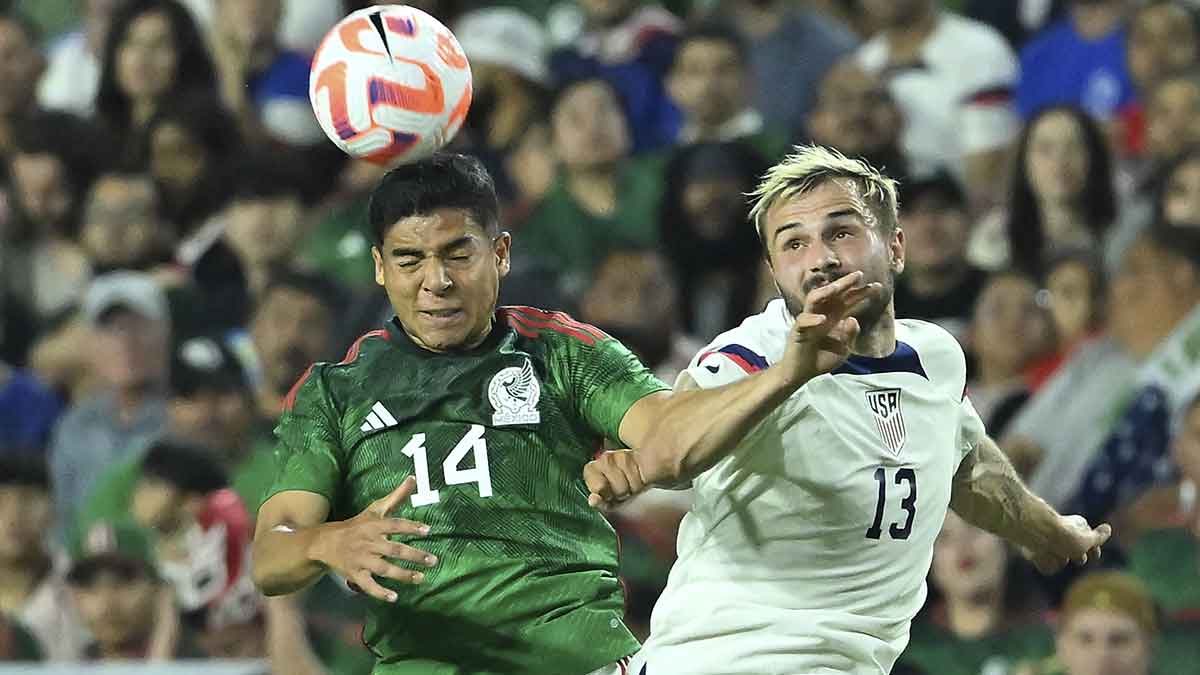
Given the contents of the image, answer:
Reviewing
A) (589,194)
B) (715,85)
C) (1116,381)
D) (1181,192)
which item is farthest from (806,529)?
(715,85)

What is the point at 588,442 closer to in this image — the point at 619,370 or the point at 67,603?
the point at 619,370

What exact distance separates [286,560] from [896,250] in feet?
5.15

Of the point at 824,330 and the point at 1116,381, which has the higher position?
the point at 824,330

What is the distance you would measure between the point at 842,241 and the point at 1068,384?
150 inches

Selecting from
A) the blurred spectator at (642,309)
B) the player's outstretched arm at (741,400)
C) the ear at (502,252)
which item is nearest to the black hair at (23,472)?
the blurred spectator at (642,309)

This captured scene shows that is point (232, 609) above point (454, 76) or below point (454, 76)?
below

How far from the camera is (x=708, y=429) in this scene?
374cm

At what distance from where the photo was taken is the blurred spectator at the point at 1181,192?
779 cm

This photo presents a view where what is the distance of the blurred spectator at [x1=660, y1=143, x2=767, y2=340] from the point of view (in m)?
8.40

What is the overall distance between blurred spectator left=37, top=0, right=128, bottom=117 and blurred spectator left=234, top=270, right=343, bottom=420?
6.95ft

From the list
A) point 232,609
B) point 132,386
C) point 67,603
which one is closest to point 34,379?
point 132,386

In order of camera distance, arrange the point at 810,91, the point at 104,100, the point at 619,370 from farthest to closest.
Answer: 1. the point at 104,100
2. the point at 810,91
3. the point at 619,370

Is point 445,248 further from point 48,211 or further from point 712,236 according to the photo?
point 48,211

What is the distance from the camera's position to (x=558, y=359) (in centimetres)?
433
